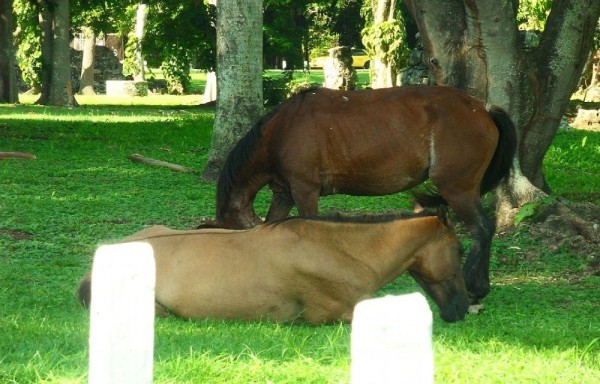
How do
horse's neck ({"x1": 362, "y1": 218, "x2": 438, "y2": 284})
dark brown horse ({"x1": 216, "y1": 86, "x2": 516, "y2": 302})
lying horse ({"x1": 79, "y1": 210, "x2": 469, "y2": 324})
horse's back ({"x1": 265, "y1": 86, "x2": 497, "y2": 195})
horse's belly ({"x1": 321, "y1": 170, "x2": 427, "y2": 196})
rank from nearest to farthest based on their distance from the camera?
1. lying horse ({"x1": 79, "y1": 210, "x2": 469, "y2": 324})
2. horse's neck ({"x1": 362, "y1": 218, "x2": 438, "y2": 284})
3. dark brown horse ({"x1": 216, "y1": 86, "x2": 516, "y2": 302})
4. horse's back ({"x1": 265, "y1": 86, "x2": 497, "y2": 195})
5. horse's belly ({"x1": 321, "y1": 170, "x2": 427, "y2": 196})

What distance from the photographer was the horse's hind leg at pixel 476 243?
326 inches

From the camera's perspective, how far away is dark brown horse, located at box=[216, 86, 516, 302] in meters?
8.65

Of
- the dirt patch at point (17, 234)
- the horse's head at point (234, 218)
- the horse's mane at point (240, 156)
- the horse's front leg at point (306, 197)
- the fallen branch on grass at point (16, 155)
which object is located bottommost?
the dirt patch at point (17, 234)

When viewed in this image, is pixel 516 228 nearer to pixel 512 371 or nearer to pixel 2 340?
pixel 512 371

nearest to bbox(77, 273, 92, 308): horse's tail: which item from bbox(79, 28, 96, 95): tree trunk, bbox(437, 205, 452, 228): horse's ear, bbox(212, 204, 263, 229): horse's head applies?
bbox(212, 204, 263, 229): horse's head

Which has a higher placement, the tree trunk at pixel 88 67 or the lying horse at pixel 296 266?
the tree trunk at pixel 88 67

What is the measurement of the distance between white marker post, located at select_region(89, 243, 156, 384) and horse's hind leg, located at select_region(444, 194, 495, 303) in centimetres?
580

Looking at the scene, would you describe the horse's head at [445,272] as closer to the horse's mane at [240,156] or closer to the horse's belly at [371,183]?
the horse's belly at [371,183]

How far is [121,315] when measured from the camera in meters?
2.66

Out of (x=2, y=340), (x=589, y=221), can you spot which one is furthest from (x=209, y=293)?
(x=589, y=221)

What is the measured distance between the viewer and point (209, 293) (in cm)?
697

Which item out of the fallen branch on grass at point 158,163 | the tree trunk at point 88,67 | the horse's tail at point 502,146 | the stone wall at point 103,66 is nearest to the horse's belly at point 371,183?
the horse's tail at point 502,146

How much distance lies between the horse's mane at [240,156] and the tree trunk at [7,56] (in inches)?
841

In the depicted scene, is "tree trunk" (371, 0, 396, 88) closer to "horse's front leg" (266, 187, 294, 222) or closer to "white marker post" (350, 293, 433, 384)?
"horse's front leg" (266, 187, 294, 222)
